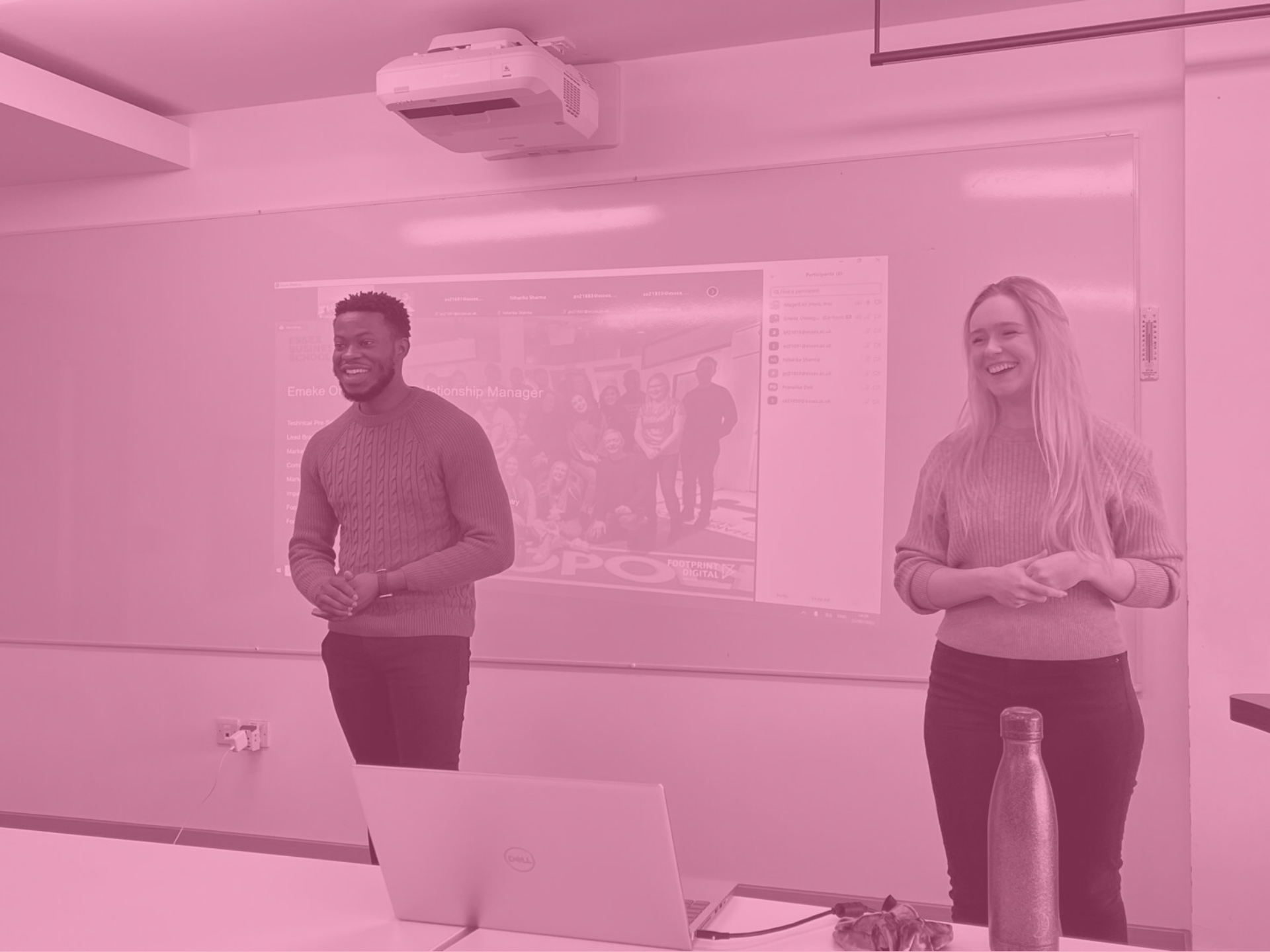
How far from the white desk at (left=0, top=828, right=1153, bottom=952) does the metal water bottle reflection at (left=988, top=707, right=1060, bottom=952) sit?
0.10 m

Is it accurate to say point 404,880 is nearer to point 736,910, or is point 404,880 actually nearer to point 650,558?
point 736,910

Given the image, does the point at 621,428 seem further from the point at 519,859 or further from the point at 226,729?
the point at 519,859

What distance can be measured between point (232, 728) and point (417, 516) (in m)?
1.70

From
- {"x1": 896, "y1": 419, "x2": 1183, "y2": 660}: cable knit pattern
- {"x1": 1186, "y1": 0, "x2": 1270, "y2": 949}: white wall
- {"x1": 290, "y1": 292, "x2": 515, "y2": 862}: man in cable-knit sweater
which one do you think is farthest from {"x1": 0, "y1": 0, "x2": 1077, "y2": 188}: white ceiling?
{"x1": 896, "y1": 419, "x2": 1183, "y2": 660}: cable knit pattern

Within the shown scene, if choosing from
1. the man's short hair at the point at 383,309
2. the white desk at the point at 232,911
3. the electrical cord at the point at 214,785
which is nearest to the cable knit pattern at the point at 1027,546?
the white desk at the point at 232,911

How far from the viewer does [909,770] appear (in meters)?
3.13

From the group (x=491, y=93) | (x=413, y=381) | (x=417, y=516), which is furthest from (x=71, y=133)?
(x=417, y=516)

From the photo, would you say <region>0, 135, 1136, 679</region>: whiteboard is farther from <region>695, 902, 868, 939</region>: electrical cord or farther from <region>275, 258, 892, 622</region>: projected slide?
<region>695, 902, 868, 939</region>: electrical cord

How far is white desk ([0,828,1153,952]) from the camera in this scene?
3.96 feet

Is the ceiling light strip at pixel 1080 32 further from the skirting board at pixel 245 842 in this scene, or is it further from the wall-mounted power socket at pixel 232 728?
the wall-mounted power socket at pixel 232 728

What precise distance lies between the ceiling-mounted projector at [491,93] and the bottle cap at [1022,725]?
2405 millimetres

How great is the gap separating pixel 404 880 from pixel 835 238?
2.41 metres

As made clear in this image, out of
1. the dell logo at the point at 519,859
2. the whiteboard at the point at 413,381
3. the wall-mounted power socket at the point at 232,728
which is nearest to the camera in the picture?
the dell logo at the point at 519,859

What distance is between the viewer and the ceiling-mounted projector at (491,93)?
3006 mm
